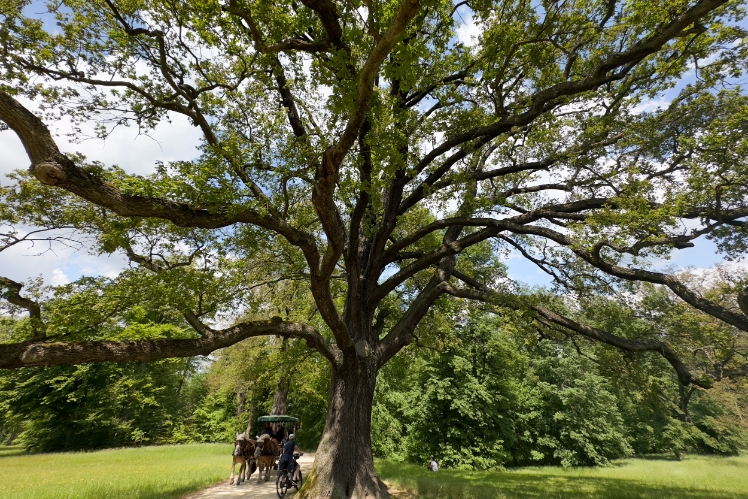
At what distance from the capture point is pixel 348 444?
311 inches

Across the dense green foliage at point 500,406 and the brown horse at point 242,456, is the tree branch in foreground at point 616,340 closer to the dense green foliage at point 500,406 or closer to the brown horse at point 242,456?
the dense green foliage at point 500,406

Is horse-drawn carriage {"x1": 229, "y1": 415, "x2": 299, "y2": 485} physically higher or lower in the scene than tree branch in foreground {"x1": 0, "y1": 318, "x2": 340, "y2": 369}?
lower

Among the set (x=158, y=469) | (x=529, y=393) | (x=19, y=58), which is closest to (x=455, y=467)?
(x=529, y=393)

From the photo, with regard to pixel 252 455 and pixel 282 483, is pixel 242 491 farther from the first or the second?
pixel 252 455

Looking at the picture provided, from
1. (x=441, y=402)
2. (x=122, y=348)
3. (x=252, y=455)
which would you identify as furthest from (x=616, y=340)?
(x=441, y=402)

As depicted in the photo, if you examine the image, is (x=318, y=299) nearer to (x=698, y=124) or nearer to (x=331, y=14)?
(x=331, y=14)

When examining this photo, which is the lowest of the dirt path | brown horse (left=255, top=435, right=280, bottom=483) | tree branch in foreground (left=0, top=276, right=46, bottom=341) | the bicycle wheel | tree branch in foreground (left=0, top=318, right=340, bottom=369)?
the dirt path

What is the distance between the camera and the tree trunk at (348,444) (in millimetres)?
7434

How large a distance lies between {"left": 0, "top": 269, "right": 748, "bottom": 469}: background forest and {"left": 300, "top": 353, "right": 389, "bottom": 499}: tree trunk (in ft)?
16.6

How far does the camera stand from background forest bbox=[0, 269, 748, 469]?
18.6 metres

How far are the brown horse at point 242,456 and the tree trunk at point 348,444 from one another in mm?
4785

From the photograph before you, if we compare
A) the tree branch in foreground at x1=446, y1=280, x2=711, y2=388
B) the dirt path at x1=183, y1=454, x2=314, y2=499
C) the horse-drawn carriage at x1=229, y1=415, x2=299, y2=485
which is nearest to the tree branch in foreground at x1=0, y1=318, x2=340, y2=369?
the tree branch in foreground at x1=446, y1=280, x2=711, y2=388

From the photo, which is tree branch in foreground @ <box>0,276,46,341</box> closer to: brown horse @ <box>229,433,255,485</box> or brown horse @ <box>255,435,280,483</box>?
brown horse @ <box>229,433,255,485</box>

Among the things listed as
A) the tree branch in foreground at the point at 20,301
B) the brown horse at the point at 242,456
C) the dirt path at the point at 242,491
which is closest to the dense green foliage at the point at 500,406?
the brown horse at the point at 242,456
